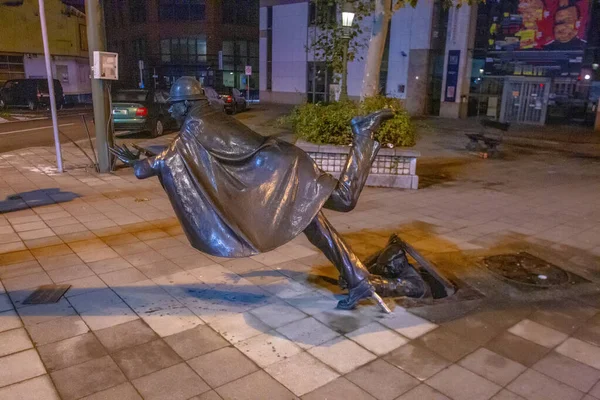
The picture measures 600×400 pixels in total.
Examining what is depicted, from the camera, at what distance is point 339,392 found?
3365 mm

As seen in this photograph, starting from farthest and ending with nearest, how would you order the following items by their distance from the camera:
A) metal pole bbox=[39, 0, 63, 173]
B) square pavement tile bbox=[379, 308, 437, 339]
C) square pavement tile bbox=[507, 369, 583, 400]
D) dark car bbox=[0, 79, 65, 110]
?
dark car bbox=[0, 79, 65, 110] → metal pole bbox=[39, 0, 63, 173] → square pavement tile bbox=[379, 308, 437, 339] → square pavement tile bbox=[507, 369, 583, 400]

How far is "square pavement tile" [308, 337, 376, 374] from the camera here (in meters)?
3.69

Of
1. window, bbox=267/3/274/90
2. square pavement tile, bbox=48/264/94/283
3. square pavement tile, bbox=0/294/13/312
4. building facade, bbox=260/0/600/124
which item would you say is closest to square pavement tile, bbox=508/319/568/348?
square pavement tile, bbox=48/264/94/283

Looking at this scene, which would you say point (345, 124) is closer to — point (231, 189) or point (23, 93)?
point (231, 189)

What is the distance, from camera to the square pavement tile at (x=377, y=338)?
12.9 feet

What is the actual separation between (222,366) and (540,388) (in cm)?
226

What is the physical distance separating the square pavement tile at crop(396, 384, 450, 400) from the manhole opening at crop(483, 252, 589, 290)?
2.36 m

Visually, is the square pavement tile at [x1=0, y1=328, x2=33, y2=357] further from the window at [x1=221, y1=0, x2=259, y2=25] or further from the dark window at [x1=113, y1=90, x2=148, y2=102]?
the window at [x1=221, y1=0, x2=259, y2=25]

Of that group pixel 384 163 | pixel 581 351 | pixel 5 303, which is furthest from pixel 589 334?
pixel 384 163

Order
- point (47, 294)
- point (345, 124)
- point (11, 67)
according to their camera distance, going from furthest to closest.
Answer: point (11, 67), point (345, 124), point (47, 294)

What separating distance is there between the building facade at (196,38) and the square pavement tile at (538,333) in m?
41.7

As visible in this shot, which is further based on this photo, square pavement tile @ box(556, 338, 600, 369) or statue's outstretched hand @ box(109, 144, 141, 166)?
statue's outstretched hand @ box(109, 144, 141, 166)

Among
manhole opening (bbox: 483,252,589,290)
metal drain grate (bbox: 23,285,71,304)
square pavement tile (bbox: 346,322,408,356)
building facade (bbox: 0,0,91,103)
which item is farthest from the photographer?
building facade (bbox: 0,0,91,103)

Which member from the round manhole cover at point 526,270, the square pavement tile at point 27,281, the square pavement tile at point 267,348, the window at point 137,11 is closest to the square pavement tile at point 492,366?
the square pavement tile at point 267,348
